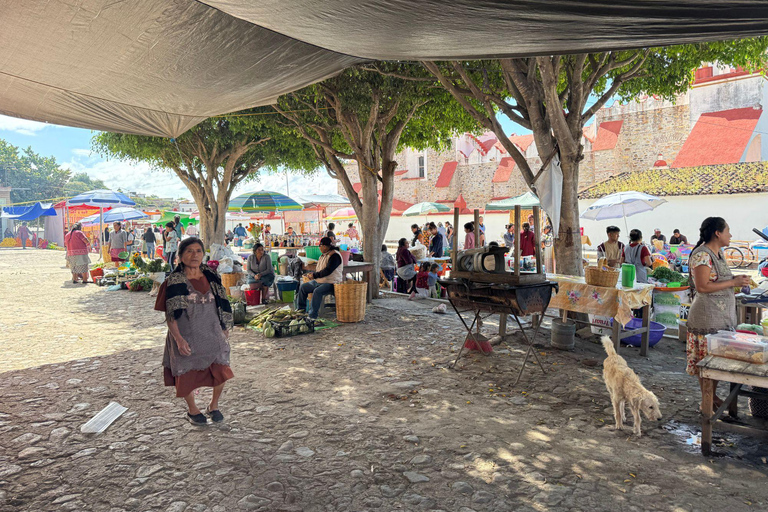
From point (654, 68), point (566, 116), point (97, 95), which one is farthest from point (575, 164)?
point (97, 95)

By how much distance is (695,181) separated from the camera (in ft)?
79.0

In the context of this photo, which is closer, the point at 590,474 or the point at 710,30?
the point at 710,30

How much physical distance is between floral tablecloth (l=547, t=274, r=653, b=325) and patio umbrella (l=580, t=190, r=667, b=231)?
27.9ft

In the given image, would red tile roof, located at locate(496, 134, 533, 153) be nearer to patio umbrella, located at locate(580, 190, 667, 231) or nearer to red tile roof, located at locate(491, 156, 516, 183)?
red tile roof, located at locate(491, 156, 516, 183)

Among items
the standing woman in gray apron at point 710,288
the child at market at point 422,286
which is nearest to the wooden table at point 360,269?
the child at market at point 422,286

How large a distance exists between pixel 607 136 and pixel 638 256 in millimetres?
28238

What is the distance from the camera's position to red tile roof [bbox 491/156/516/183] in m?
37.3

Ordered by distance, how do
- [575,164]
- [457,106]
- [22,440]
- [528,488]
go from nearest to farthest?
[528,488] → [22,440] → [575,164] → [457,106]

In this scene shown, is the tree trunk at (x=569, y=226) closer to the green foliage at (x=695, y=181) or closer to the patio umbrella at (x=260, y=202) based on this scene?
the patio umbrella at (x=260, y=202)

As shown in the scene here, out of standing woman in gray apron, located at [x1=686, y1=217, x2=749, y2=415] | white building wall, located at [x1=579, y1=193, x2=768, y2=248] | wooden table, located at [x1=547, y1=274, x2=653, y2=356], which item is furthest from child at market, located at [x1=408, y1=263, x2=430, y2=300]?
white building wall, located at [x1=579, y1=193, x2=768, y2=248]

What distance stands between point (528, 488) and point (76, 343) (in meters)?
7.50

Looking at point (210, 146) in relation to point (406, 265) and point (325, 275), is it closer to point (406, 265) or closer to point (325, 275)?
point (406, 265)

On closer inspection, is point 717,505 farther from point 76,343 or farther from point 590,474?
→ point 76,343

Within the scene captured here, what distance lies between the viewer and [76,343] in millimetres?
7988
